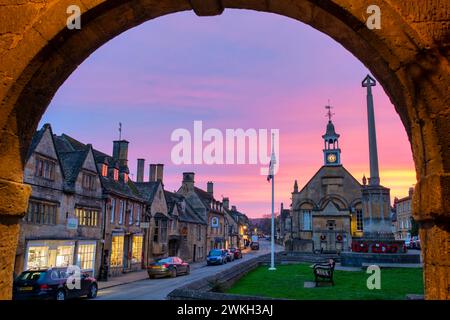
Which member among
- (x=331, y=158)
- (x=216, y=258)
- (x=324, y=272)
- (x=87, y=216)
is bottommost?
(x=216, y=258)

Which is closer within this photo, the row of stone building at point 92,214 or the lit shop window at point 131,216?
the row of stone building at point 92,214

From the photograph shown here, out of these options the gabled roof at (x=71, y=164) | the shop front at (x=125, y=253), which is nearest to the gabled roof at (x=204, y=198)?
the shop front at (x=125, y=253)

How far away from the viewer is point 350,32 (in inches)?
127

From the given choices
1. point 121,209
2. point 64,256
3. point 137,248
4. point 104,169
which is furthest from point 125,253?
point 64,256

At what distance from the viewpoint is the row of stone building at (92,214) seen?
21.2 meters

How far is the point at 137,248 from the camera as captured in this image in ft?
109

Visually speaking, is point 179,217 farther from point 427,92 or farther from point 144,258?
point 427,92

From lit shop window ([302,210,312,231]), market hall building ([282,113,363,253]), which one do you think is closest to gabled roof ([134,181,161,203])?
market hall building ([282,113,363,253])

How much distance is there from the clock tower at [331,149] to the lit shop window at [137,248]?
3465 centimetres

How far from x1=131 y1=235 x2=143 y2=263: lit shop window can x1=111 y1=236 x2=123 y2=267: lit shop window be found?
2464 millimetres

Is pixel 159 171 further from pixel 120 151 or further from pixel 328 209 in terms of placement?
pixel 328 209

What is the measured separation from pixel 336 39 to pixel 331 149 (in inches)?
2248

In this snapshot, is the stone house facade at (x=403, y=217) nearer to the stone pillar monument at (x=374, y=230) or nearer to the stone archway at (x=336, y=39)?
the stone pillar monument at (x=374, y=230)
